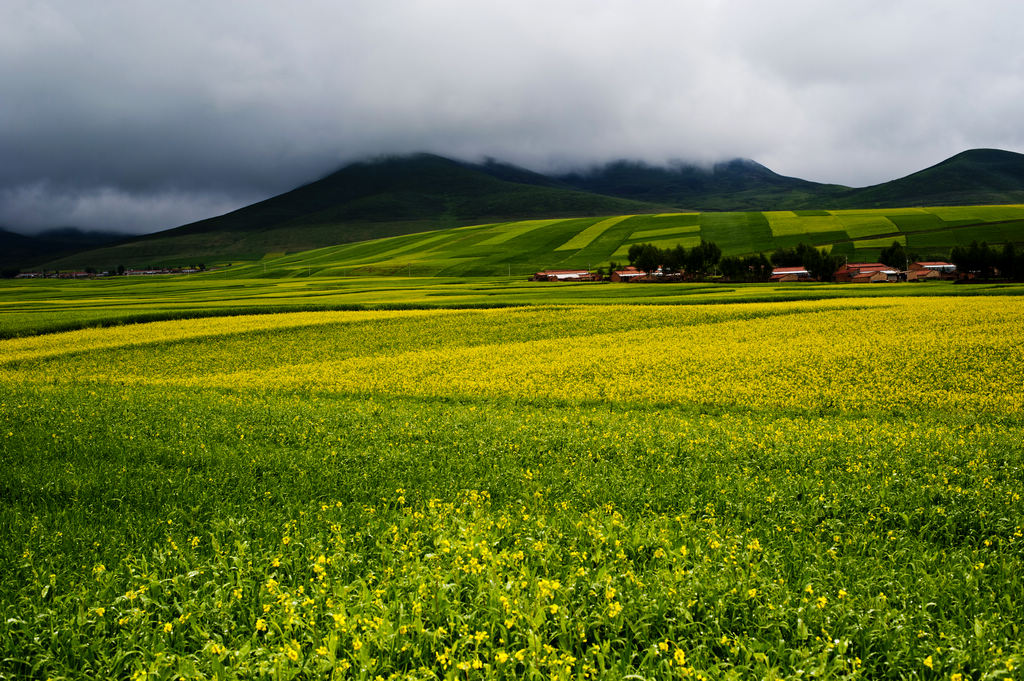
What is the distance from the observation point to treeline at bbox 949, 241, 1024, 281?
7756 centimetres

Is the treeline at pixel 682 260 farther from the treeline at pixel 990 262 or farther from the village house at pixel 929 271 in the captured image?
the treeline at pixel 990 262

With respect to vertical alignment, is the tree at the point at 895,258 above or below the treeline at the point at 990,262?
above

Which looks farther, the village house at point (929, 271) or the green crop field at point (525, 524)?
the village house at point (929, 271)

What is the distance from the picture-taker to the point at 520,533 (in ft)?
24.6

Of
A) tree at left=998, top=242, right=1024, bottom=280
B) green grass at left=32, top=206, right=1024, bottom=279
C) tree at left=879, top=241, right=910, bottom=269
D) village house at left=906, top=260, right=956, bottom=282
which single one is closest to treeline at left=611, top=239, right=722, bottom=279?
green grass at left=32, top=206, right=1024, bottom=279

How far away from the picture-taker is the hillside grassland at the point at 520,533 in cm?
518

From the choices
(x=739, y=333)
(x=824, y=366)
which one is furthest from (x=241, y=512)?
(x=739, y=333)

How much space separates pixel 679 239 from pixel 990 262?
76555 mm

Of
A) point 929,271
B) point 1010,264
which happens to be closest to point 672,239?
point 929,271

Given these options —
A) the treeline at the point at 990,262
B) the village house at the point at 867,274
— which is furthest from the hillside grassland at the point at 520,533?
the village house at the point at 867,274

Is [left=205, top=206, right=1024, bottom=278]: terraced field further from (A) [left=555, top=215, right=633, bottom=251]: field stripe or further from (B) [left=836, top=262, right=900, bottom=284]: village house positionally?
(B) [left=836, top=262, right=900, bottom=284]: village house

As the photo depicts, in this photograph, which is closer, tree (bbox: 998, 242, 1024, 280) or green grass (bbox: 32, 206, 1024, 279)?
tree (bbox: 998, 242, 1024, 280)

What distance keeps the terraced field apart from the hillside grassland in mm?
111394

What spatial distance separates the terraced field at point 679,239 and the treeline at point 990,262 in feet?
121
